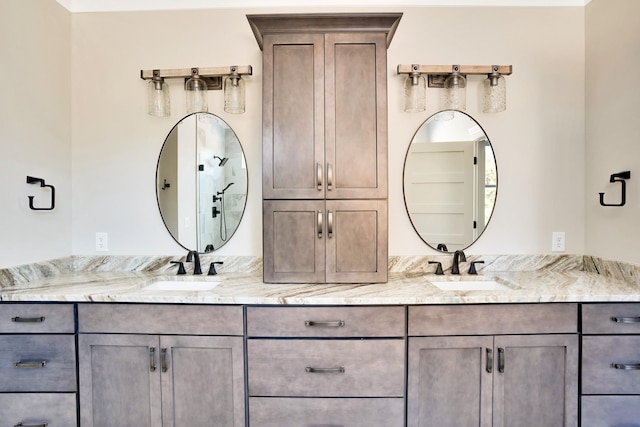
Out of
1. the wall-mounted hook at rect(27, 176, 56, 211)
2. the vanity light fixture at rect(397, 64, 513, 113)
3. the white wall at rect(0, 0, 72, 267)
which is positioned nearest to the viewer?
the white wall at rect(0, 0, 72, 267)

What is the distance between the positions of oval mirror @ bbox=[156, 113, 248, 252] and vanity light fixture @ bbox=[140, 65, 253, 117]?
105 millimetres

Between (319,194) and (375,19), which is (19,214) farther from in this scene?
(375,19)

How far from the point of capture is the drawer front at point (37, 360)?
5.15ft

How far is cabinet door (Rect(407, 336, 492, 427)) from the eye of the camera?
1536 mm

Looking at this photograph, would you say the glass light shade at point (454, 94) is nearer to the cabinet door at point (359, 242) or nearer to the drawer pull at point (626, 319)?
the cabinet door at point (359, 242)

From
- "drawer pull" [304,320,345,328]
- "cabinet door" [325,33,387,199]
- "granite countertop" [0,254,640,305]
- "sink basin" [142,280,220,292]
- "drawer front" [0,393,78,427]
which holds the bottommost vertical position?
"drawer front" [0,393,78,427]

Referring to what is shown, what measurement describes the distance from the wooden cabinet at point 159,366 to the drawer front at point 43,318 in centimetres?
6

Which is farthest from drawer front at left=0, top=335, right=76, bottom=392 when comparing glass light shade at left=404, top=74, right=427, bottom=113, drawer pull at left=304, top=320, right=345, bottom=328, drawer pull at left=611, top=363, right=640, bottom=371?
drawer pull at left=611, top=363, right=640, bottom=371

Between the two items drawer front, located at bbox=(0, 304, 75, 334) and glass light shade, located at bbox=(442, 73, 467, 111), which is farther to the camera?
glass light shade, located at bbox=(442, 73, 467, 111)

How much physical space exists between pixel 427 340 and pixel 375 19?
1605mm

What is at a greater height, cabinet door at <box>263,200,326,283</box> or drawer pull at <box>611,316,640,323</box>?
cabinet door at <box>263,200,326,283</box>

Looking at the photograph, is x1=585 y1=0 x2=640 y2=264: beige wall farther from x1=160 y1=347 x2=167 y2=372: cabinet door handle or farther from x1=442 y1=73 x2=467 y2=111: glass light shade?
x1=160 y1=347 x2=167 y2=372: cabinet door handle

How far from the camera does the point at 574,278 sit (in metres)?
1.86

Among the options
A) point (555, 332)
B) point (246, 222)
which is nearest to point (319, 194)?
point (246, 222)
